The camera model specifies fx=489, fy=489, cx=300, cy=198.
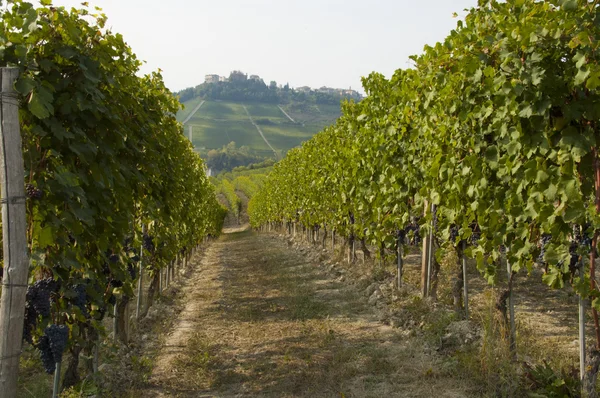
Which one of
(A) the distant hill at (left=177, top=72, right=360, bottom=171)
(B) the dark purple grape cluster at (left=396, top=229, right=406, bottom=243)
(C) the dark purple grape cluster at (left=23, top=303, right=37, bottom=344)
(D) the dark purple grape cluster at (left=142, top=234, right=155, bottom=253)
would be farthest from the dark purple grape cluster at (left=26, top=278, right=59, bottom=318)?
(A) the distant hill at (left=177, top=72, right=360, bottom=171)

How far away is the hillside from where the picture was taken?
132500 millimetres

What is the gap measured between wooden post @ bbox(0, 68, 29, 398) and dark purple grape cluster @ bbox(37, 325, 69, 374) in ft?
1.87

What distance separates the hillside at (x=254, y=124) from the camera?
132500 mm

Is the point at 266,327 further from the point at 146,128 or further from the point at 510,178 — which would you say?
the point at 510,178

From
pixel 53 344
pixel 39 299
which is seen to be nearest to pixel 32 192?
pixel 39 299

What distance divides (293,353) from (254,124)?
503 feet

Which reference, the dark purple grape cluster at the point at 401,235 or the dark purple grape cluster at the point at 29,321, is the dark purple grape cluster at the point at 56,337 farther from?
the dark purple grape cluster at the point at 401,235

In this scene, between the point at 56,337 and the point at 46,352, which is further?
the point at 46,352

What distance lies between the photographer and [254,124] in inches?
6171

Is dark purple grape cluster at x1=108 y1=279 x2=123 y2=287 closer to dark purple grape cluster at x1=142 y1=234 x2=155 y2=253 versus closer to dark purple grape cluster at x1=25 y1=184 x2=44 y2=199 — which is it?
dark purple grape cluster at x1=25 y1=184 x2=44 y2=199

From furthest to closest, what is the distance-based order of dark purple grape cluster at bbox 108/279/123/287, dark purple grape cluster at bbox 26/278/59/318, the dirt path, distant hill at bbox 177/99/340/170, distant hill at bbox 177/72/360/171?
distant hill at bbox 177/99/340/170, distant hill at bbox 177/72/360/171, the dirt path, dark purple grape cluster at bbox 108/279/123/287, dark purple grape cluster at bbox 26/278/59/318

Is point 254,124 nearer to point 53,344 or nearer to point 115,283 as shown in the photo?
point 115,283

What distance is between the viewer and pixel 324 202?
577 inches

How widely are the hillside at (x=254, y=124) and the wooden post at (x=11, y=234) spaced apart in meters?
120
